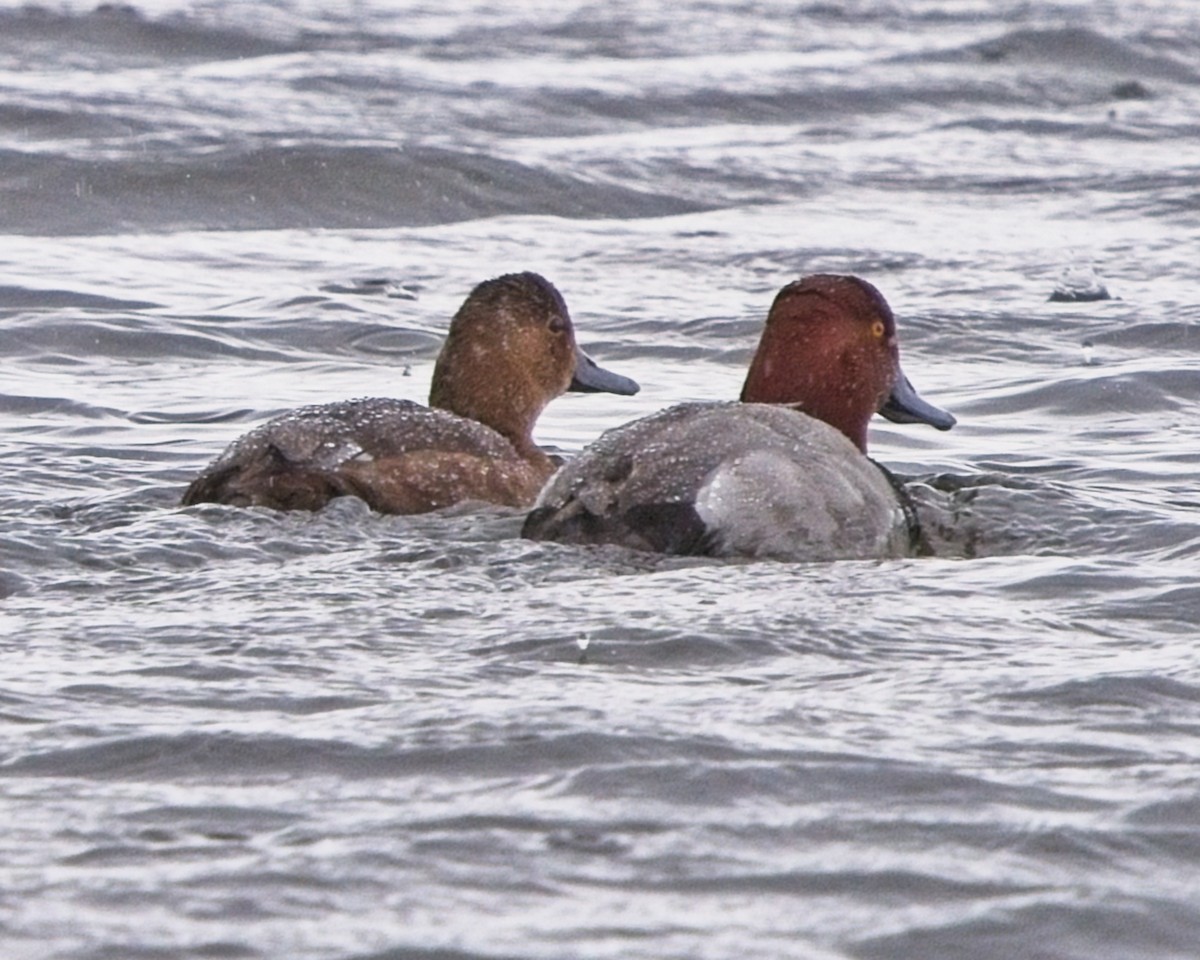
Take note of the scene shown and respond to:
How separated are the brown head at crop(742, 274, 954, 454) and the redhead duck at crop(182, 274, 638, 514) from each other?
28.5 inches

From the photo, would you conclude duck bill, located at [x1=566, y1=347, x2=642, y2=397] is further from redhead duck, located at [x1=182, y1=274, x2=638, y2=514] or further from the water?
the water

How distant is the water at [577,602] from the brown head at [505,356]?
92 centimetres

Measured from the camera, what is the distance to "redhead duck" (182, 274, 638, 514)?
6824mm

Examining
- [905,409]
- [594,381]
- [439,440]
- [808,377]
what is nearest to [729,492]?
[439,440]

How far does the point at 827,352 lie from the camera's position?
746cm

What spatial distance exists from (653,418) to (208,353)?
4.04 metres

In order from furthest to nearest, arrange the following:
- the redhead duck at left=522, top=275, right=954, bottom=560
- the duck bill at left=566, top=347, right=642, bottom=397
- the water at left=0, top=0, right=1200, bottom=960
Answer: the duck bill at left=566, top=347, right=642, bottom=397 → the redhead duck at left=522, top=275, right=954, bottom=560 → the water at left=0, top=0, right=1200, bottom=960

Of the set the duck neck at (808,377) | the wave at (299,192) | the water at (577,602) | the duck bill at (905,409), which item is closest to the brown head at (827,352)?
the duck neck at (808,377)

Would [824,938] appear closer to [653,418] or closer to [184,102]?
A: [653,418]

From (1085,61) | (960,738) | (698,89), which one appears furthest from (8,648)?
(1085,61)

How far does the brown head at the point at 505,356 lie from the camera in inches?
309

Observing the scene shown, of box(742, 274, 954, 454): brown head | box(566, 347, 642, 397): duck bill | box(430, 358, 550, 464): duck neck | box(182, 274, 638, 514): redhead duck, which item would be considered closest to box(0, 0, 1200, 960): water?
box(182, 274, 638, 514): redhead duck

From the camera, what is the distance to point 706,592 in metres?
5.93

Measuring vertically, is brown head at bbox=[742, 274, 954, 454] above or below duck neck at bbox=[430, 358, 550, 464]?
above
